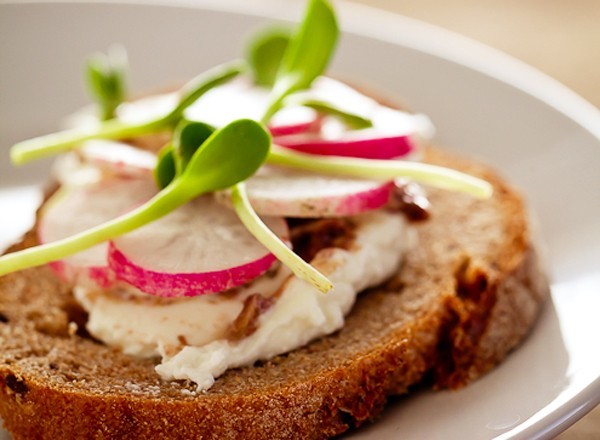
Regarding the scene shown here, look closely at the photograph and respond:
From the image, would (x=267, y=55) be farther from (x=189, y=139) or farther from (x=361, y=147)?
(x=189, y=139)

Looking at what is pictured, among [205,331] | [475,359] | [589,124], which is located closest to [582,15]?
[589,124]

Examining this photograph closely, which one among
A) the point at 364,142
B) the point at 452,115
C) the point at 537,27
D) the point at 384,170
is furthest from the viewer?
the point at 537,27

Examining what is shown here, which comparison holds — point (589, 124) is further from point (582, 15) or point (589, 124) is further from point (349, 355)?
point (582, 15)

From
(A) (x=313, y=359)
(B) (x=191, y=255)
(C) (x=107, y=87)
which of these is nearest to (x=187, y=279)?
(B) (x=191, y=255)

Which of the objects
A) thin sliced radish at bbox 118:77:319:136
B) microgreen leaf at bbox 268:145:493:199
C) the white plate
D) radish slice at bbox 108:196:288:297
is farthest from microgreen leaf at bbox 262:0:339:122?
the white plate

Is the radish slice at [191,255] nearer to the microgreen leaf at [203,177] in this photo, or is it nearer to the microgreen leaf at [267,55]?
the microgreen leaf at [203,177]

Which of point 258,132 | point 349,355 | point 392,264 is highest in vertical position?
point 258,132

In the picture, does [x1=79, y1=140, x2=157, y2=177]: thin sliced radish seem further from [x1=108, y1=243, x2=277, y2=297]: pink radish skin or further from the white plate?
the white plate

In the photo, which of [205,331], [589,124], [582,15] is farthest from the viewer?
[582,15]
